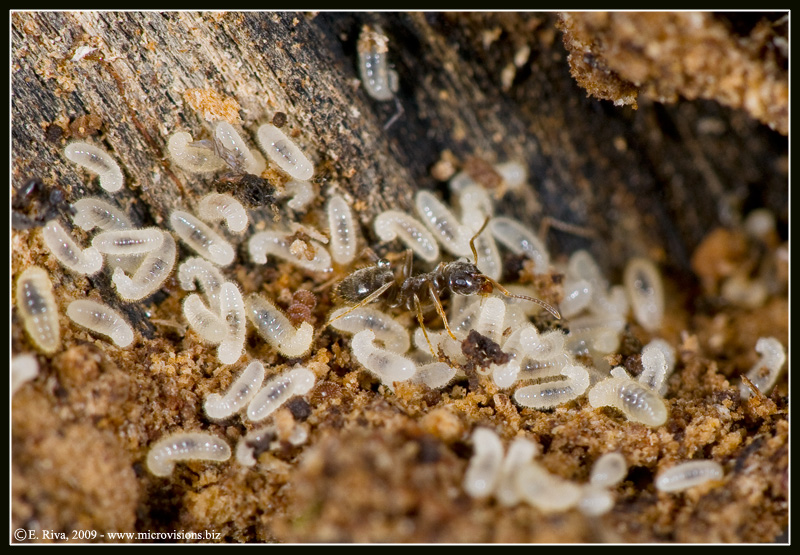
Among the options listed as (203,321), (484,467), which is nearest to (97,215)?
(203,321)

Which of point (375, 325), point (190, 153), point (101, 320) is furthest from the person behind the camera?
point (375, 325)

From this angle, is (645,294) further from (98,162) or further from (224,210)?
(98,162)

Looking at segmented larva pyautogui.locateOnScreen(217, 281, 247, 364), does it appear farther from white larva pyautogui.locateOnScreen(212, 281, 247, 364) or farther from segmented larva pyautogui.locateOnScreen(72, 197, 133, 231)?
segmented larva pyautogui.locateOnScreen(72, 197, 133, 231)

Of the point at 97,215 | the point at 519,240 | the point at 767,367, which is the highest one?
the point at 97,215

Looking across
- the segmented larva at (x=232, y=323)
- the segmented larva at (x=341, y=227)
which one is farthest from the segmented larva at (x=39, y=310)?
the segmented larva at (x=341, y=227)

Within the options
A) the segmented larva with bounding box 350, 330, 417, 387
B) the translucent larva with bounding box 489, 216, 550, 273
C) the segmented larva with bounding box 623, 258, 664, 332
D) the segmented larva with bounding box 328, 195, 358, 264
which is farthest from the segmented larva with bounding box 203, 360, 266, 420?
the segmented larva with bounding box 623, 258, 664, 332

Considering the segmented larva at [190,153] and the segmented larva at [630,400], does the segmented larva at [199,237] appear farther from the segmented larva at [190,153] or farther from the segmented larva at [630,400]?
the segmented larva at [630,400]
